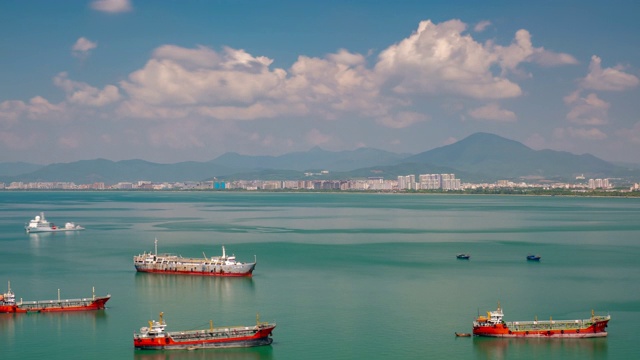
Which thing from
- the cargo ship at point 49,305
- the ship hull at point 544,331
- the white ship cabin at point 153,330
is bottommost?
the ship hull at point 544,331

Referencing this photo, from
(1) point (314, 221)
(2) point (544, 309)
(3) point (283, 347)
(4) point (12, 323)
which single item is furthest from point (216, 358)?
(1) point (314, 221)

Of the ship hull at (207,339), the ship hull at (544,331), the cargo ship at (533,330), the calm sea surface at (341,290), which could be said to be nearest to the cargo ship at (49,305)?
the calm sea surface at (341,290)

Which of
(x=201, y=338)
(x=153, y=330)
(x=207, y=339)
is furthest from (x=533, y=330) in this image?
(x=153, y=330)

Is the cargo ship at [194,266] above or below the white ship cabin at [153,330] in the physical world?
above

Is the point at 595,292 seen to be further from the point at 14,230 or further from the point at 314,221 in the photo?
the point at 14,230

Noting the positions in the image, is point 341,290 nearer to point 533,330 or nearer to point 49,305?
point 533,330

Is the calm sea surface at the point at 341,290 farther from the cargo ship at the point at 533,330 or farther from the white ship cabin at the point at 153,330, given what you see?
the white ship cabin at the point at 153,330

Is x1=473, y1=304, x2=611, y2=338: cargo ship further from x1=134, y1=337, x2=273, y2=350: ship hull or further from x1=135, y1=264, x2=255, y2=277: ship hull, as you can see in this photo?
x1=135, y1=264, x2=255, y2=277: ship hull
